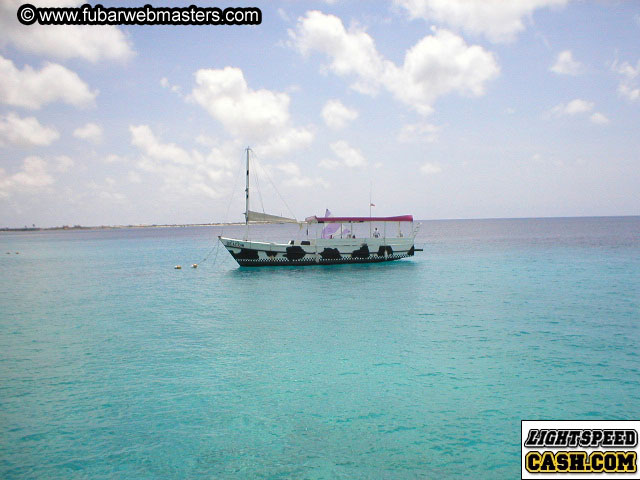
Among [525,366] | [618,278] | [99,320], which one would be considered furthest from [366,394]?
[618,278]

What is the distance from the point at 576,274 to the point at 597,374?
2895 centimetres

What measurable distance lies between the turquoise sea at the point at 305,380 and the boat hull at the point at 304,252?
53.7ft

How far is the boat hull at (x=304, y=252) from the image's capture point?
155ft

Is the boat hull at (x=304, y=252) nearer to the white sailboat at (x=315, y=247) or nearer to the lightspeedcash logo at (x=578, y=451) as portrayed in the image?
the white sailboat at (x=315, y=247)

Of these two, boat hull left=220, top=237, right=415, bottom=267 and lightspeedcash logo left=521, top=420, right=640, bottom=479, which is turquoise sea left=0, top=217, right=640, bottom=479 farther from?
boat hull left=220, top=237, right=415, bottom=267

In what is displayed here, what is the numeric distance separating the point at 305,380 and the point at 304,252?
3327 centimetres

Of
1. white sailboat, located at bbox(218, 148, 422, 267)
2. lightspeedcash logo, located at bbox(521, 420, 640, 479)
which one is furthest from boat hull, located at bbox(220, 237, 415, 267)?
lightspeedcash logo, located at bbox(521, 420, 640, 479)

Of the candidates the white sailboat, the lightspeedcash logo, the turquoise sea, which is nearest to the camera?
the lightspeedcash logo

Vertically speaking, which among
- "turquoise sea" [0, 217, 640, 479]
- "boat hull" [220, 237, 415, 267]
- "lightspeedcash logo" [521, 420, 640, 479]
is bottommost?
"turquoise sea" [0, 217, 640, 479]

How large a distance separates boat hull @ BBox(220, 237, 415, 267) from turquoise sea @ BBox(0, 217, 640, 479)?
16371mm

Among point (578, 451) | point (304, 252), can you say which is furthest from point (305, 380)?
point (304, 252)

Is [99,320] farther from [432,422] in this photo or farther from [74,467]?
[432,422]

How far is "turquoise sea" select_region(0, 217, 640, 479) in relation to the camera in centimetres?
995

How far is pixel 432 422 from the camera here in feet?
37.5
